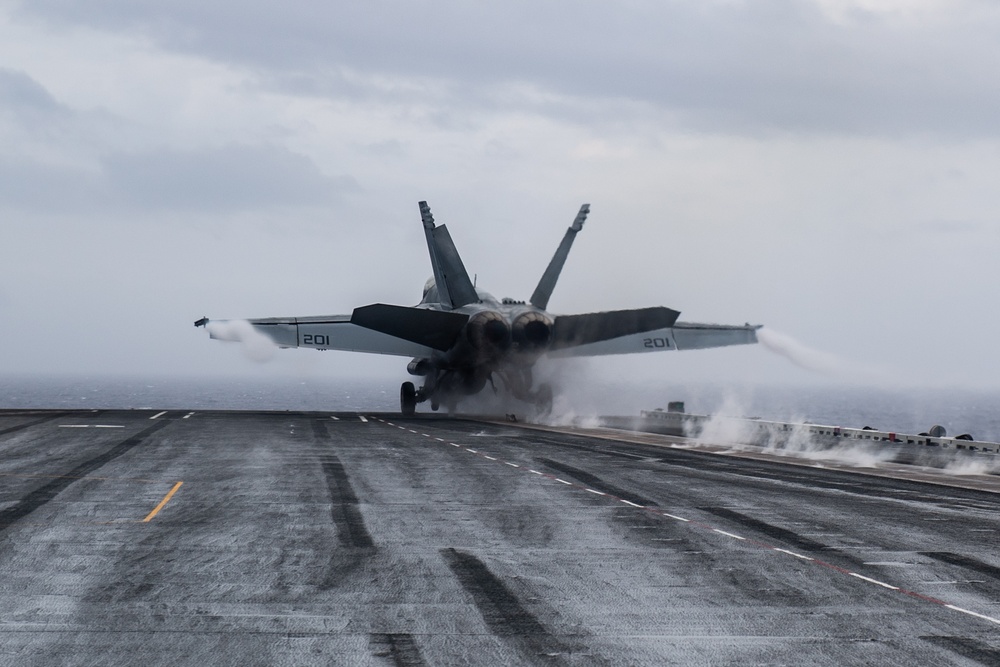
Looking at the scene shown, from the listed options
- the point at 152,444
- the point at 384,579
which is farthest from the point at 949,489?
the point at 152,444

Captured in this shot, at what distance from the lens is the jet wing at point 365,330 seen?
132 ft

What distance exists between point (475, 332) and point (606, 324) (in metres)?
5.40

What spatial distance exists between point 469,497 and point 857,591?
355 inches

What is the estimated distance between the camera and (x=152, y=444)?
1168 inches

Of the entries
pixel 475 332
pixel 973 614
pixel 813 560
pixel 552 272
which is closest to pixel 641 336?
pixel 552 272

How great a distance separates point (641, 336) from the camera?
4675 centimetres

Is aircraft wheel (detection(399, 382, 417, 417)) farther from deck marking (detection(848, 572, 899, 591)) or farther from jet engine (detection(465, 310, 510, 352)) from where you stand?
deck marking (detection(848, 572, 899, 591))

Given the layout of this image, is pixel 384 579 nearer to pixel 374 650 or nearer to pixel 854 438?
pixel 374 650

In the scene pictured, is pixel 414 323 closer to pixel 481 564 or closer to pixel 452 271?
pixel 452 271

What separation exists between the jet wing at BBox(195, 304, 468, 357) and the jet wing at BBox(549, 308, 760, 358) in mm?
5121

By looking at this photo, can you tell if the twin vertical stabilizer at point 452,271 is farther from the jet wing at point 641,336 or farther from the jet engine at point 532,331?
the jet wing at point 641,336

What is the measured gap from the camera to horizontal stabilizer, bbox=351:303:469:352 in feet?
130

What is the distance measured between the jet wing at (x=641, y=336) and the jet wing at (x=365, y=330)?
5.12 m

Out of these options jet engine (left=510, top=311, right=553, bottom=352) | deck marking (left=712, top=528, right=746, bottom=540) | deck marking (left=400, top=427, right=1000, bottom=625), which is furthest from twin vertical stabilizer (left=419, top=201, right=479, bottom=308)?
deck marking (left=712, top=528, right=746, bottom=540)
